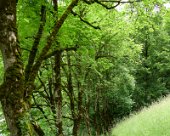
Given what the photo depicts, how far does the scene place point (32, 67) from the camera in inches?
286

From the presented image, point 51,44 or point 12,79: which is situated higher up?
point 51,44

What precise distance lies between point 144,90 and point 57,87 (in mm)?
34955

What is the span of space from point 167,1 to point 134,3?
2029mm

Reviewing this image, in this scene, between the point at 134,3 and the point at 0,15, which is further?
the point at 134,3

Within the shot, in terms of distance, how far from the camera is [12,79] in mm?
6332

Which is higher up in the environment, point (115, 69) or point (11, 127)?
point (11, 127)

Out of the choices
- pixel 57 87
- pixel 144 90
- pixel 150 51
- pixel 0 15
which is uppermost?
pixel 0 15

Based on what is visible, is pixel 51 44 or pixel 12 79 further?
pixel 51 44

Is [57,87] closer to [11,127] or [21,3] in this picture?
[21,3]

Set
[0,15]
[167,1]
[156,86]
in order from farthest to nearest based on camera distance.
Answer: [156,86] < [167,1] < [0,15]

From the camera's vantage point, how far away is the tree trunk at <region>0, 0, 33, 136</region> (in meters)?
6.18

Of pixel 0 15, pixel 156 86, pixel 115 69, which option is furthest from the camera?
pixel 156 86

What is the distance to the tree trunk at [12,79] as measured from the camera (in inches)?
243

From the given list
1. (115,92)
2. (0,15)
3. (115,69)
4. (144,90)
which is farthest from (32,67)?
(144,90)
